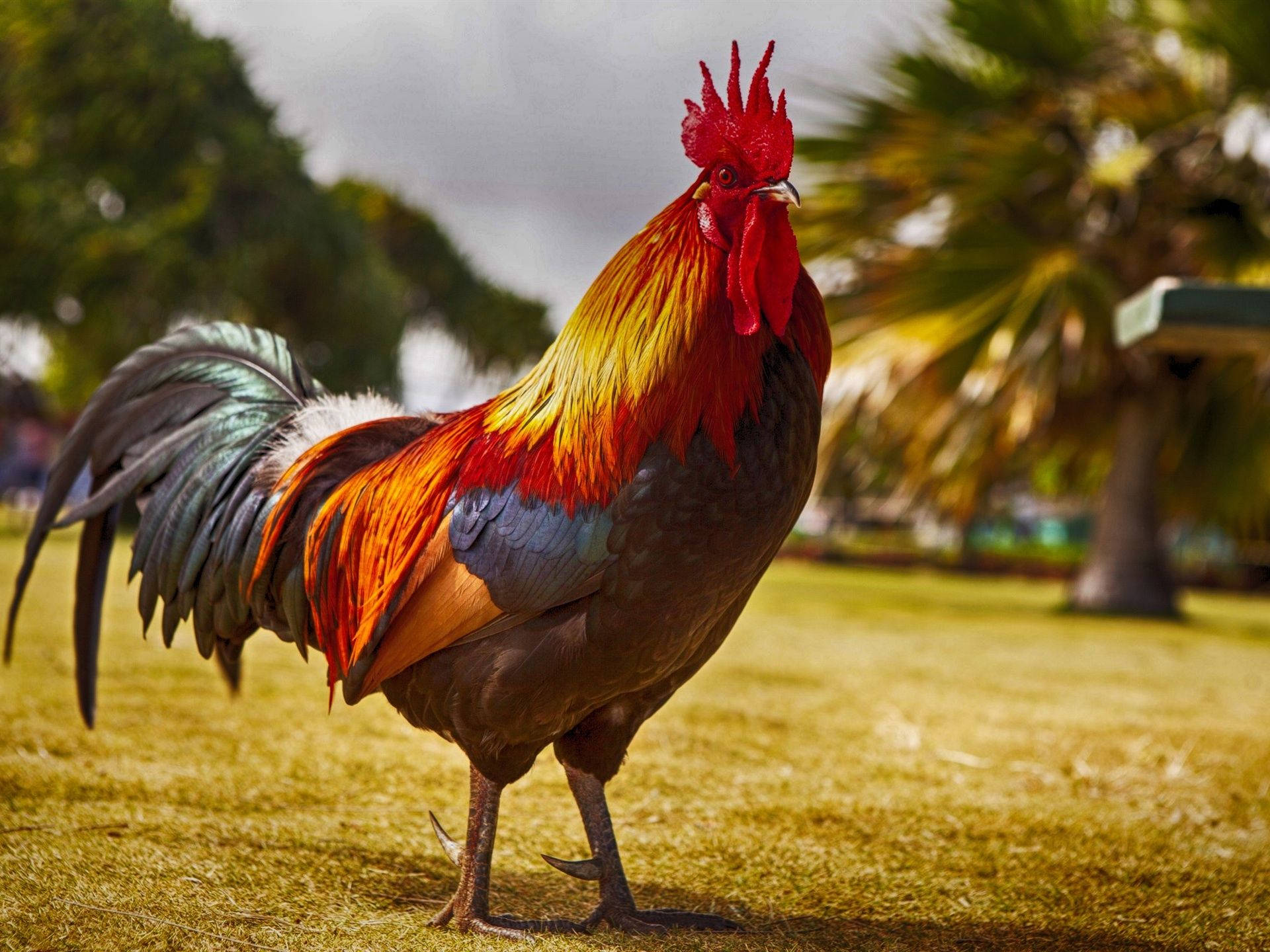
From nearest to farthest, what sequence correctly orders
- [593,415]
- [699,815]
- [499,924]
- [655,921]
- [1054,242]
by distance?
[593,415], [499,924], [655,921], [699,815], [1054,242]

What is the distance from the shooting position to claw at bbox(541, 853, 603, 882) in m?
2.14

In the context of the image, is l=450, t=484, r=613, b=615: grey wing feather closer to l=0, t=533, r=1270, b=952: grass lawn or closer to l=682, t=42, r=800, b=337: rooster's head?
l=682, t=42, r=800, b=337: rooster's head

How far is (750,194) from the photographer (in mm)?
1906

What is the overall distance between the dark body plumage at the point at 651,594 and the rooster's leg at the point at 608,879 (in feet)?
0.83

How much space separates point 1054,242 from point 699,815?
779 cm

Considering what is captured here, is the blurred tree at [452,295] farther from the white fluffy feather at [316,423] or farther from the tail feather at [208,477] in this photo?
the white fluffy feather at [316,423]

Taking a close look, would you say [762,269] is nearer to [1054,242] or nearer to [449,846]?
[449,846]

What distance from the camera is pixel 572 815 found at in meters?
3.04

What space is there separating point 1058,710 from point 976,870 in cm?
266

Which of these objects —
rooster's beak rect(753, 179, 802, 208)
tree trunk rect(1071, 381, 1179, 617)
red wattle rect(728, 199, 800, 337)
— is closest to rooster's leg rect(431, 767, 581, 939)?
red wattle rect(728, 199, 800, 337)

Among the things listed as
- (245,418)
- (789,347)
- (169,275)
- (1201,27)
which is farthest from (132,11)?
(789,347)

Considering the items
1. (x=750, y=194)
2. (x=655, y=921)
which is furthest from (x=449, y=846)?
(x=750, y=194)

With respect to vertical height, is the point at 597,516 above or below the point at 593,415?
below

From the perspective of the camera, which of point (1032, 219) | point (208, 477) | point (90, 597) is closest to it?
point (208, 477)
